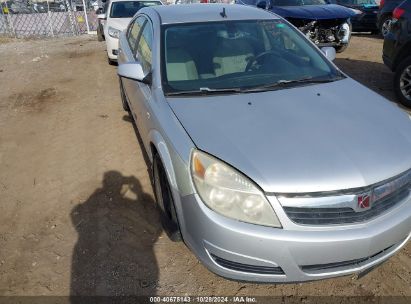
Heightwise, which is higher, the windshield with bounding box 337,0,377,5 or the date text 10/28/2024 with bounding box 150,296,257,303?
the windshield with bounding box 337,0,377,5

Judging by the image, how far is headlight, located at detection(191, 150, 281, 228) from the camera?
6.30 ft

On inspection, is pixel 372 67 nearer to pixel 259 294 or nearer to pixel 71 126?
pixel 71 126

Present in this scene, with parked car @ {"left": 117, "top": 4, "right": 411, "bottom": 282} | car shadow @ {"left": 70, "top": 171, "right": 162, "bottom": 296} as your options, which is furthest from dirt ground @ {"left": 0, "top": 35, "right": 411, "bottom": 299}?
parked car @ {"left": 117, "top": 4, "right": 411, "bottom": 282}

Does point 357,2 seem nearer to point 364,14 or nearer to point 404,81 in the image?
point 364,14

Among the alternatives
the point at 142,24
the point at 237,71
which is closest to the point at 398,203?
the point at 237,71

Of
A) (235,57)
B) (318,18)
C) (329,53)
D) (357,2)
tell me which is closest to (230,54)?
(235,57)

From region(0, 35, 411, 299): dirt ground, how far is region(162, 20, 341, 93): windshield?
1250 mm

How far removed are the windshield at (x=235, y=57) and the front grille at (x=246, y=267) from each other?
4.14 ft

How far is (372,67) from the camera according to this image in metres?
7.76

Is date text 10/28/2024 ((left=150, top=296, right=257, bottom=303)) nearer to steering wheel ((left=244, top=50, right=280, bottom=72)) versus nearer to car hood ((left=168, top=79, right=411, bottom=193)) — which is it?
car hood ((left=168, top=79, right=411, bottom=193))

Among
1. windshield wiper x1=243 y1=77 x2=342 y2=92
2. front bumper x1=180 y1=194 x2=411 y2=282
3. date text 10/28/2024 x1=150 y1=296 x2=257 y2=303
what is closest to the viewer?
front bumper x1=180 y1=194 x2=411 y2=282

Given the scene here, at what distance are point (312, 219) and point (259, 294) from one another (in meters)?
0.81

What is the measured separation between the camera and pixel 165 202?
2732 millimetres

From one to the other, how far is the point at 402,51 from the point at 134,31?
12.8 ft
